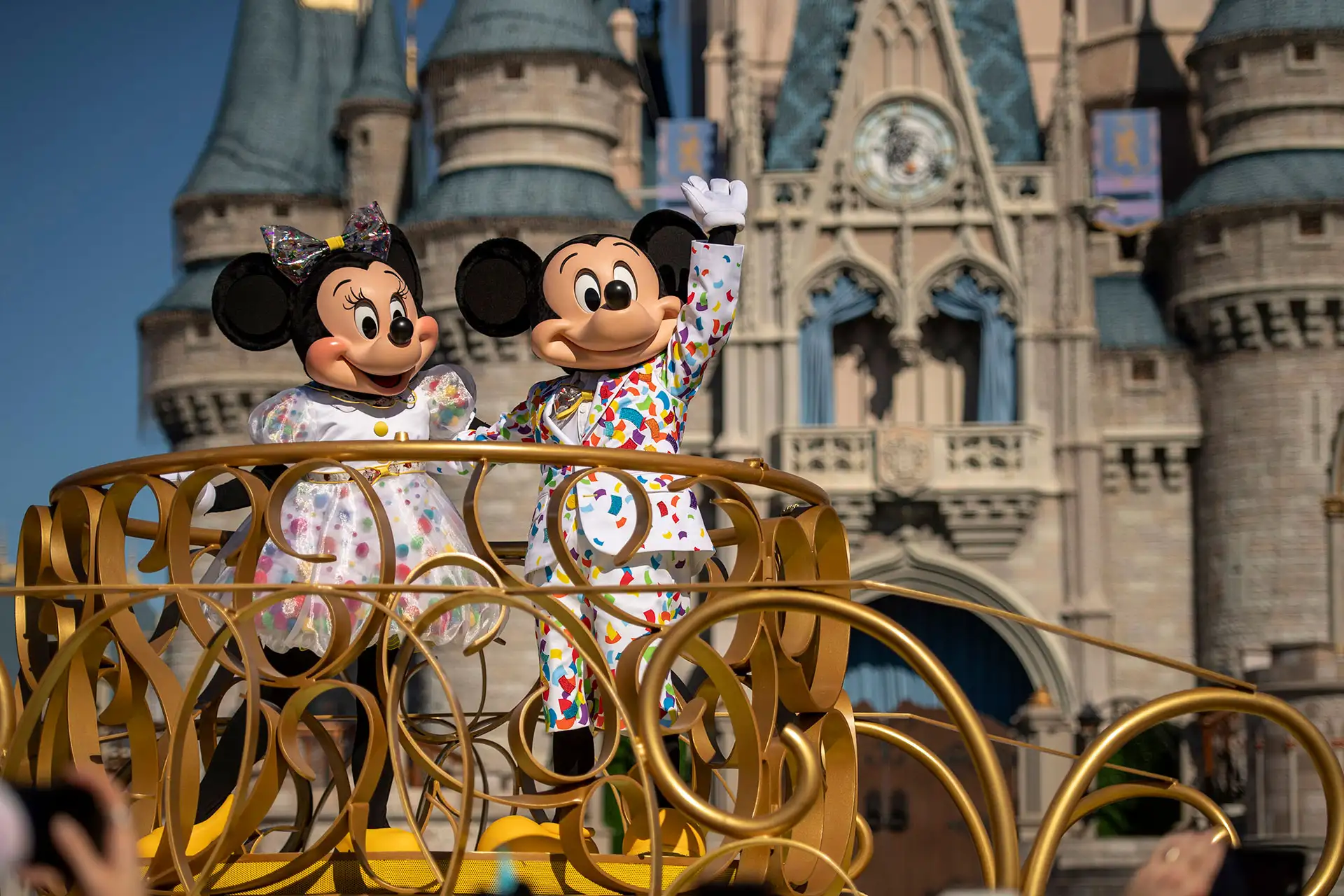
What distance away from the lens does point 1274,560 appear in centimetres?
1745

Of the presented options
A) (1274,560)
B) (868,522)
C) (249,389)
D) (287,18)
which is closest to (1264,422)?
(1274,560)

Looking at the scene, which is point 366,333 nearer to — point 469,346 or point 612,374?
point 612,374

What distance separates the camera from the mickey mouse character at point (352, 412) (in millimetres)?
4148

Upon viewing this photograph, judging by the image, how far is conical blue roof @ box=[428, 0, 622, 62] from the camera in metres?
18.5

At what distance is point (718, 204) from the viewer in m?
4.59

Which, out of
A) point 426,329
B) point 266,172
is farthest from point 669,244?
point 266,172

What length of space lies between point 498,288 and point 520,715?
1.20 metres

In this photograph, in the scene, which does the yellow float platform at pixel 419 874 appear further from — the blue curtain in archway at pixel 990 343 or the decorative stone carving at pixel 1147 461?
the decorative stone carving at pixel 1147 461

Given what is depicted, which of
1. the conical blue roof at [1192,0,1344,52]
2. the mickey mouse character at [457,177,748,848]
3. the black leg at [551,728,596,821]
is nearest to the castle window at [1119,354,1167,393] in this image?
the conical blue roof at [1192,0,1344,52]

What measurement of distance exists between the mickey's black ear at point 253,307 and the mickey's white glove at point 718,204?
0.96 m

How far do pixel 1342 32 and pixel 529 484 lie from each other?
8496mm

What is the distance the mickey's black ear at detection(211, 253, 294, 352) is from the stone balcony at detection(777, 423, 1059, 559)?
1317cm

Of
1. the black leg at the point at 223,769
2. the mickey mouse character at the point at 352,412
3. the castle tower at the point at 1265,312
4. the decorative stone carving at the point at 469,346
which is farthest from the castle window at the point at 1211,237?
the black leg at the point at 223,769

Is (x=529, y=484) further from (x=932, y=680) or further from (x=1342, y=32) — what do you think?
(x=932, y=680)
